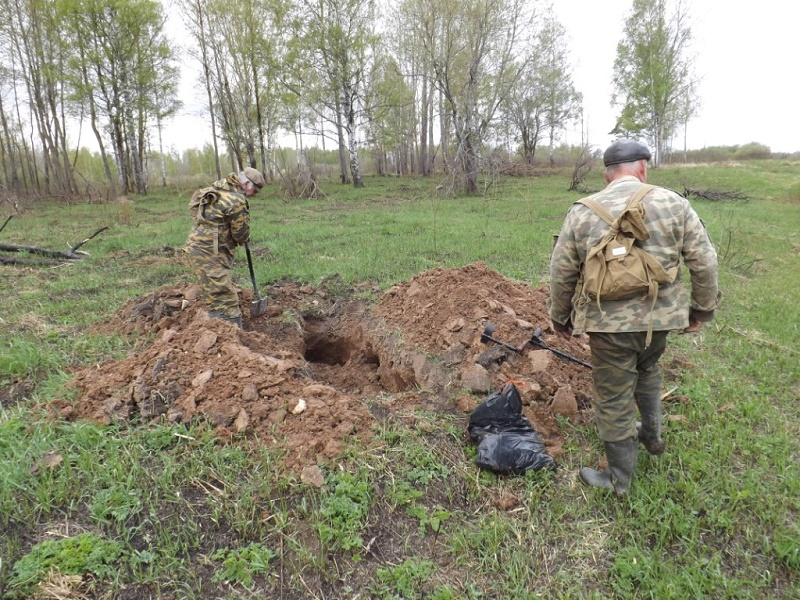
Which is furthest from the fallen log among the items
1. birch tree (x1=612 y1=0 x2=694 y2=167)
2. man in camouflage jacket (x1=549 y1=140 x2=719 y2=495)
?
birch tree (x1=612 y1=0 x2=694 y2=167)

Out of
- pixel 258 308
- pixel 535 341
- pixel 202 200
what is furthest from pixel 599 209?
pixel 258 308

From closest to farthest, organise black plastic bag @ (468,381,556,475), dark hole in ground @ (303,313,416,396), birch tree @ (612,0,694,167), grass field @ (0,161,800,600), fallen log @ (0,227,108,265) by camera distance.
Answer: grass field @ (0,161,800,600) → black plastic bag @ (468,381,556,475) → dark hole in ground @ (303,313,416,396) → fallen log @ (0,227,108,265) → birch tree @ (612,0,694,167)

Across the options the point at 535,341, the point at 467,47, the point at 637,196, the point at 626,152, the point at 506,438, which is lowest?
the point at 506,438

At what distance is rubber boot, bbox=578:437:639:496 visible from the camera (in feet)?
8.30

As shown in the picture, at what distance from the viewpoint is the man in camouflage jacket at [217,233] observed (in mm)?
4742

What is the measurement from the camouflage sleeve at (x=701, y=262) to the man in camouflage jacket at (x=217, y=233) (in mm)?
4014

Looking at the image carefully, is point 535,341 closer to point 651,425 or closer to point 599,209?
point 651,425

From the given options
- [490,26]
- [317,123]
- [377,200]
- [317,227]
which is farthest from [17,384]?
[317,123]

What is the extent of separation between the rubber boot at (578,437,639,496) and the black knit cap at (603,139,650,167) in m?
1.57

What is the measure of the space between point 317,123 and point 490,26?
15.7 meters

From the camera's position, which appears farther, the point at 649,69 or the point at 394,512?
the point at 649,69

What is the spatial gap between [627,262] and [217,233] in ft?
13.3

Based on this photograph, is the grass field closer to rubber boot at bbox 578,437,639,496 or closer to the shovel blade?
rubber boot at bbox 578,437,639,496

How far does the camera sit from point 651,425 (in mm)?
2756
